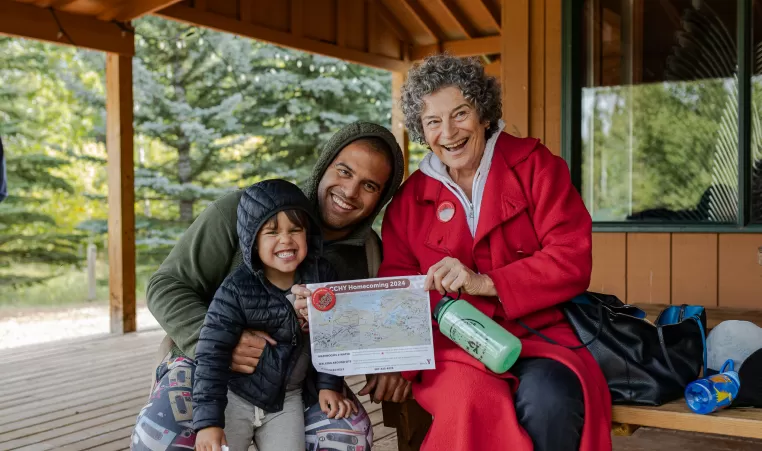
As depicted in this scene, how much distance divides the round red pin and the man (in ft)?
0.80

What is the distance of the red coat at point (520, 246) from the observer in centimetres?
206

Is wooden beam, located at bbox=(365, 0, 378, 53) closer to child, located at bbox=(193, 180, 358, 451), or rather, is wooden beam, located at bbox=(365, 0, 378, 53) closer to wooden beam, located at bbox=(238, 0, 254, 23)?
wooden beam, located at bbox=(238, 0, 254, 23)

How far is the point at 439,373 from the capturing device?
2074 mm

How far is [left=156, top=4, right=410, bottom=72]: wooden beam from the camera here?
6.28 m

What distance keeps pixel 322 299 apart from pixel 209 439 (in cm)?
47

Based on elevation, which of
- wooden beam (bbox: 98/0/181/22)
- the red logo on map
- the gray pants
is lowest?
the gray pants

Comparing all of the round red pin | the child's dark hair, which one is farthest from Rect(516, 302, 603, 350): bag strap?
the child's dark hair

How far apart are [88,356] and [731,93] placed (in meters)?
4.88

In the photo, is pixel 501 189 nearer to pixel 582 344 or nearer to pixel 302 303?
pixel 582 344

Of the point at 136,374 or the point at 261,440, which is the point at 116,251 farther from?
the point at 261,440

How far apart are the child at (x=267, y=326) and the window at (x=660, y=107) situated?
2979 mm

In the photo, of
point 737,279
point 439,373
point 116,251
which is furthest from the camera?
point 116,251

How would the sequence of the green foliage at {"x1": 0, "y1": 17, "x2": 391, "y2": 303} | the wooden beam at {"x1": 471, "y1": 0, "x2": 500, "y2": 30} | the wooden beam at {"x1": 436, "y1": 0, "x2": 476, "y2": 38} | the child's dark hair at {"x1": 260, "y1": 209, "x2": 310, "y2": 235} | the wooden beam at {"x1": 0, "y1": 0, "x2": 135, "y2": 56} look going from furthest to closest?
the green foliage at {"x1": 0, "y1": 17, "x2": 391, "y2": 303} → the wooden beam at {"x1": 436, "y1": 0, "x2": 476, "y2": 38} → the wooden beam at {"x1": 471, "y1": 0, "x2": 500, "y2": 30} → the wooden beam at {"x1": 0, "y1": 0, "x2": 135, "y2": 56} → the child's dark hair at {"x1": 260, "y1": 209, "x2": 310, "y2": 235}

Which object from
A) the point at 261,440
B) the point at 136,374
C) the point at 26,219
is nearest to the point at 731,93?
the point at 261,440
